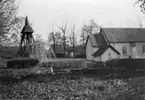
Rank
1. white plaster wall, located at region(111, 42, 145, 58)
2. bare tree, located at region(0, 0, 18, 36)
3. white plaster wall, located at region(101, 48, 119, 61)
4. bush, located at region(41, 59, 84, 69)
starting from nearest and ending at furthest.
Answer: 1. bare tree, located at region(0, 0, 18, 36)
2. bush, located at region(41, 59, 84, 69)
3. white plaster wall, located at region(101, 48, 119, 61)
4. white plaster wall, located at region(111, 42, 145, 58)

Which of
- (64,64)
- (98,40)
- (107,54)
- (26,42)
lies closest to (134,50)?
(98,40)

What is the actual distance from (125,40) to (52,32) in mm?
28836

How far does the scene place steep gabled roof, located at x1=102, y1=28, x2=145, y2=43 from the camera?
44938 millimetres

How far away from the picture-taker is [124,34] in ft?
153

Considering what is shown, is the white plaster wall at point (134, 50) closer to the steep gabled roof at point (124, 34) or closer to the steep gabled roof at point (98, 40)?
the steep gabled roof at point (124, 34)

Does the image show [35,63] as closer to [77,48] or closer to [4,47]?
[4,47]

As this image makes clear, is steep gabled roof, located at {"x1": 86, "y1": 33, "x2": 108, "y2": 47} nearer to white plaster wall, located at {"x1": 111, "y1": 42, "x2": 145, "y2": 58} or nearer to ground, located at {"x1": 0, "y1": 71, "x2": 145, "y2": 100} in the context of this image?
white plaster wall, located at {"x1": 111, "y1": 42, "x2": 145, "y2": 58}

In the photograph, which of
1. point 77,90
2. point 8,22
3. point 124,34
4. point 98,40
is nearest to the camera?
point 77,90

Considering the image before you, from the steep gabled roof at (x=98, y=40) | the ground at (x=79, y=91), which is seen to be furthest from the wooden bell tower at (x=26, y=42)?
the ground at (x=79, y=91)

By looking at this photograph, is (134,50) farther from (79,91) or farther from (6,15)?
(79,91)

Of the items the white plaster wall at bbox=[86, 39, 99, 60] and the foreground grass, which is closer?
the foreground grass

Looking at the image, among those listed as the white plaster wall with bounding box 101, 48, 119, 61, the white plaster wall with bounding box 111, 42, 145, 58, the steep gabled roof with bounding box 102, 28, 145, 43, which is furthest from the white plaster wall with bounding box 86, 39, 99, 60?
the white plaster wall with bounding box 111, 42, 145, 58

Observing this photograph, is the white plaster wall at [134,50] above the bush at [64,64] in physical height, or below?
above

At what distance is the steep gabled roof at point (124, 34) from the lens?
1769 inches
